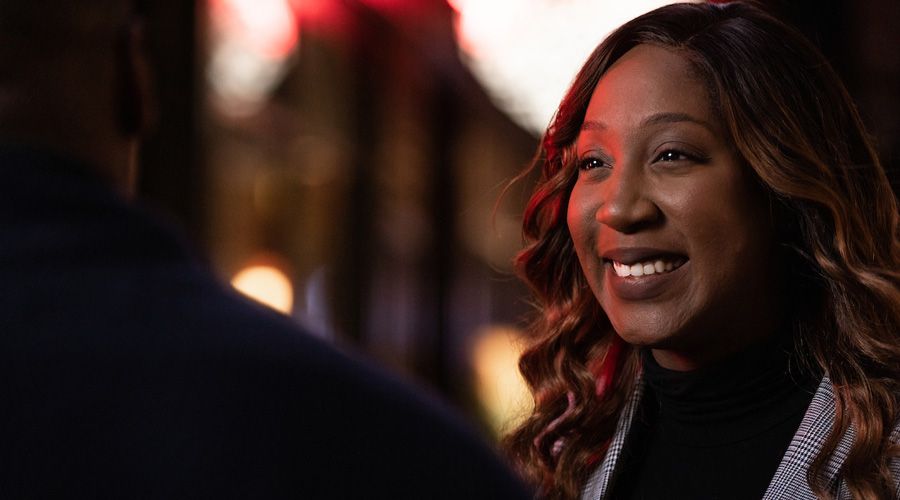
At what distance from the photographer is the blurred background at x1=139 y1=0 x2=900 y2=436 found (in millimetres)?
6605

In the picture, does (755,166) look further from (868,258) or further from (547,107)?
(547,107)

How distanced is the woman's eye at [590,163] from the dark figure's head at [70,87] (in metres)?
0.86

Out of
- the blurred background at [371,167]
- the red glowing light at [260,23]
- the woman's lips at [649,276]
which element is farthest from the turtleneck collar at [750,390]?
the red glowing light at [260,23]

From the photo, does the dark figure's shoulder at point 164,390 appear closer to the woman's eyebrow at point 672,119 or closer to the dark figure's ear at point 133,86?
the dark figure's ear at point 133,86

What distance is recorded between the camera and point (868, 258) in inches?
55.9

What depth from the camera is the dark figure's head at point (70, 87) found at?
2.57ft

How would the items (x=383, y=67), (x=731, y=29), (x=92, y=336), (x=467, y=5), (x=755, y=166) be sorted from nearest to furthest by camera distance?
(x=92, y=336) < (x=755, y=166) < (x=731, y=29) < (x=467, y=5) < (x=383, y=67)

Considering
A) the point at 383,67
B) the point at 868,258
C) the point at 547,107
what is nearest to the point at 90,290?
the point at 868,258

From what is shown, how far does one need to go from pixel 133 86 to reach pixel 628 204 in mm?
813

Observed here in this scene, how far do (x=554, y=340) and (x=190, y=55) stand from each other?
472cm

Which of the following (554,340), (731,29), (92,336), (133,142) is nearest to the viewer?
(92,336)

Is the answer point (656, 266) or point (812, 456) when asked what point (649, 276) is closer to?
point (656, 266)

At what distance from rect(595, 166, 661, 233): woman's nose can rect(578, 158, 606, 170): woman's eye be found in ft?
0.29

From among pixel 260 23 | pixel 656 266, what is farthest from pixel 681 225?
pixel 260 23
